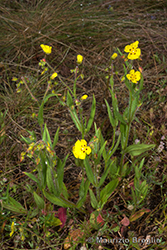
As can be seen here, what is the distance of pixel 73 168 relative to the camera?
6.82 ft

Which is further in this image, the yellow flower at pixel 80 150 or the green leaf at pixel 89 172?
the green leaf at pixel 89 172

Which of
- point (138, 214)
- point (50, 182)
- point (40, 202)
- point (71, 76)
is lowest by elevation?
point (138, 214)

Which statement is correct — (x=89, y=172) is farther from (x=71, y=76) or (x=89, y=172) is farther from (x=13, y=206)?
(x=71, y=76)

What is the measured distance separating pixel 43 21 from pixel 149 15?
5.08 ft

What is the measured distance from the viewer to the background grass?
6.05 feet

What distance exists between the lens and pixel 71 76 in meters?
2.75

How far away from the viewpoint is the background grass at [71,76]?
72.6 inches

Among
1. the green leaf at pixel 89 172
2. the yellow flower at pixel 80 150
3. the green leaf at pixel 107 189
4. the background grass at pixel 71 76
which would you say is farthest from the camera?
the background grass at pixel 71 76

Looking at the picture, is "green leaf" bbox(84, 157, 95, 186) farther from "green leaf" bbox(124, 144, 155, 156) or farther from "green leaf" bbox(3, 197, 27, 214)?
"green leaf" bbox(3, 197, 27, 214)

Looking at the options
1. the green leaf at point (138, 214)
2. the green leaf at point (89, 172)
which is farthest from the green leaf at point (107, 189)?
the green leaf at point (138, 214)

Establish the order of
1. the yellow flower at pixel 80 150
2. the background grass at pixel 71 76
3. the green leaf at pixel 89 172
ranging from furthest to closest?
the background grass at pixel 71 76, the green leaf at pixel 89 172, the yellow flower at pixel 80 150

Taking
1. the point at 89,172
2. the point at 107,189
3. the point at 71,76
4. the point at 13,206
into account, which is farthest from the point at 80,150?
the point at 71,76

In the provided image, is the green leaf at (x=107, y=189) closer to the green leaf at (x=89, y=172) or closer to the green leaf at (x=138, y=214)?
the green leaf at (x=89, y=172)

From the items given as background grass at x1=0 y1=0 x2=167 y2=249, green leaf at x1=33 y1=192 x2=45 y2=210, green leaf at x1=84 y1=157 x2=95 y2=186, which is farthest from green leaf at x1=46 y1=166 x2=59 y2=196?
background grass at x1=0 y1=0 x2=167 y2=249
